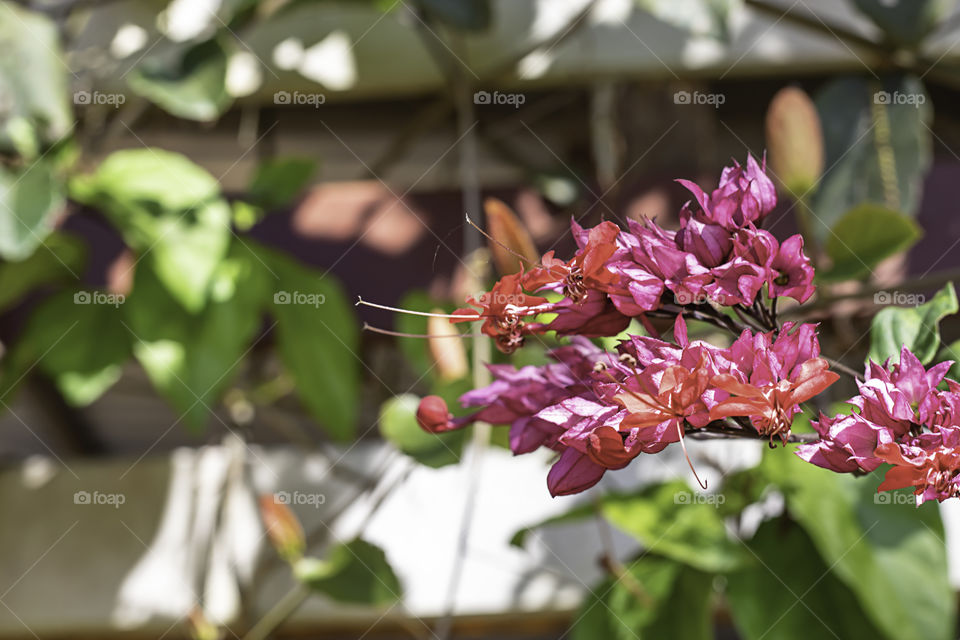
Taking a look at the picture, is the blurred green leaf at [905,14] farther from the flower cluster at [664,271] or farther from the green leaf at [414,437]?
the flower cluster at [664,271]

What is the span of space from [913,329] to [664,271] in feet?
0.64

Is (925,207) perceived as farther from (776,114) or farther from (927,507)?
(927,507)

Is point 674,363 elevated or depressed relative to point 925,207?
depressed

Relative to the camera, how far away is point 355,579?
0.81 metres

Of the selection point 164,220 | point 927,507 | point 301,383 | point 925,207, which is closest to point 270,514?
point 301,383

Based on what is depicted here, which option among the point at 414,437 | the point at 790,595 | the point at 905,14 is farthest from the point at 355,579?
the point at 905,14

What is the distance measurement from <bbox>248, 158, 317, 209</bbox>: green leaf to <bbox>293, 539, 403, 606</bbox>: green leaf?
387mm

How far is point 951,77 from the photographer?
1080 mm

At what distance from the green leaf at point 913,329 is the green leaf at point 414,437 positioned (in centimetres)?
27

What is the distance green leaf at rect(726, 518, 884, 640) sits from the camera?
2.32 ft

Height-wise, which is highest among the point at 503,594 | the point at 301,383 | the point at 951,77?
the point at 951,77

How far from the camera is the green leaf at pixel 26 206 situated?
82cm

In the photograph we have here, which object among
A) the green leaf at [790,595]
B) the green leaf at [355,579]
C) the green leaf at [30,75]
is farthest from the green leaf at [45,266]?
the green leaf at [790,595]

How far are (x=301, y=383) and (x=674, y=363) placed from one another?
29.7 inches
